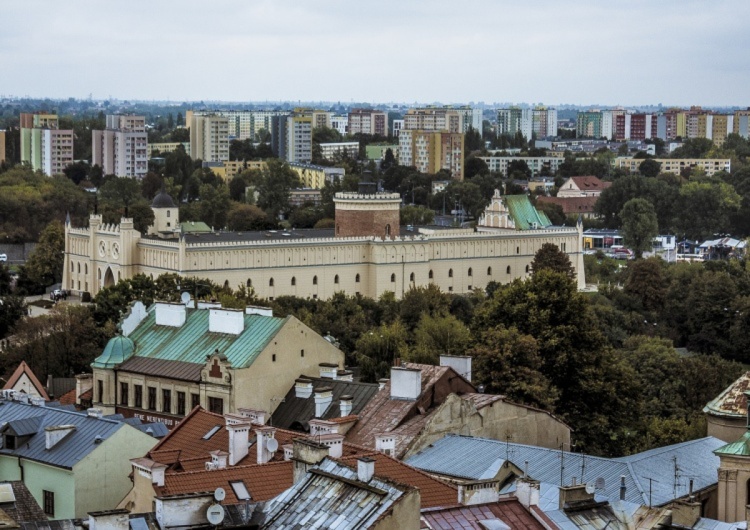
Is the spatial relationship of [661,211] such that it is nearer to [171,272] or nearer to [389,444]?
[171,272]

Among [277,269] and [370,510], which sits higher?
[370,510]

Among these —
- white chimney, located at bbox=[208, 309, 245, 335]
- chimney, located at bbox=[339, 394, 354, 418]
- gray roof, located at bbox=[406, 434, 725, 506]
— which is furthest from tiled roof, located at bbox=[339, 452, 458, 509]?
white chimney, located at bbox=[208, 309, 245, 335]

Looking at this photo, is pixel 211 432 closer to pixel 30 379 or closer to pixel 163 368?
pixel 163 368

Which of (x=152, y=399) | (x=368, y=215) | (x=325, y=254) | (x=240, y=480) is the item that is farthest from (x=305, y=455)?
(x=368, y=215)

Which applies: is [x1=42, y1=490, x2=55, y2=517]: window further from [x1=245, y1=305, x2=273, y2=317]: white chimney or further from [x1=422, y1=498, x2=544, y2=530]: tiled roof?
[x1=422, y1=498, x2=544, y2=530]: tiled roof

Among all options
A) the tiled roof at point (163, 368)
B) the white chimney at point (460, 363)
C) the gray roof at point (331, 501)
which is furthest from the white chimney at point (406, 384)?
the gray roof at point (331, 501)

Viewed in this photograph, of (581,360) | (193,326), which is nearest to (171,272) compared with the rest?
(581,360)

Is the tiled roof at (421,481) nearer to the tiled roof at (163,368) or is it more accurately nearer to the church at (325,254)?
the tiled roof at (163,368)
